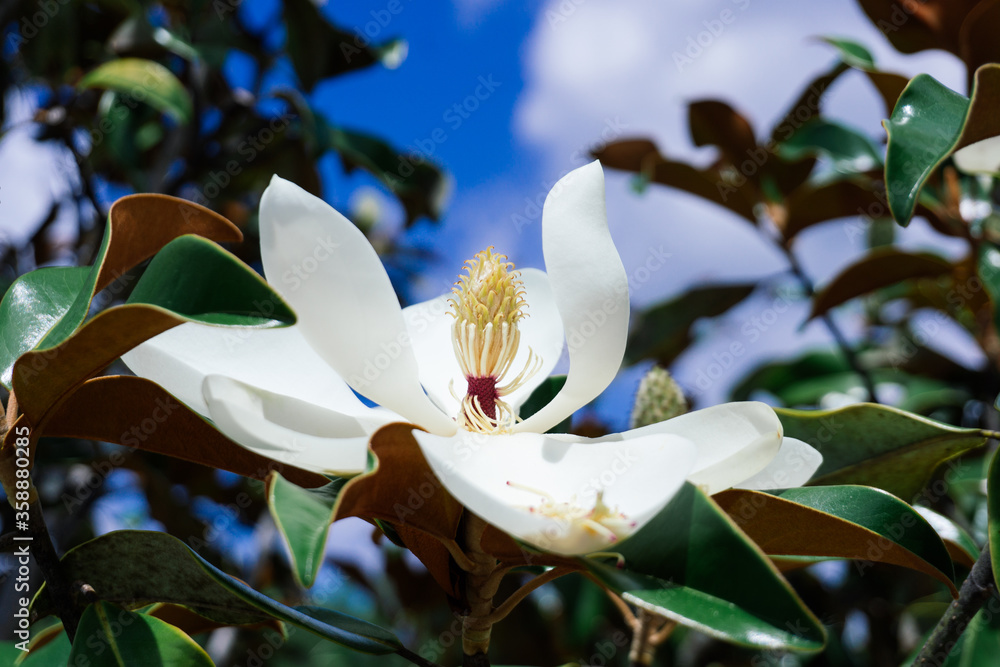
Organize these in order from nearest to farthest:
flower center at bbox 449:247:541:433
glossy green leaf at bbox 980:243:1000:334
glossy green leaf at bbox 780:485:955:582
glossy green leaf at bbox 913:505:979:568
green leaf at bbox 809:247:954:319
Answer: glossy green leaf at bbox 780:485:955:582
flower center at bbox 449:247:541:433
glossy green leaf at bbox 913:505:979:568
glossy green leaf at bbox 980:243:1000:334
green leaf at bbox 809:247:954:319

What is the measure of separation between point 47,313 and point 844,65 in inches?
63.9

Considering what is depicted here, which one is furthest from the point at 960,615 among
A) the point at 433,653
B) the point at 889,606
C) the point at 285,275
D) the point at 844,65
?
the point at 433,653

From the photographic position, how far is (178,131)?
2.33 m

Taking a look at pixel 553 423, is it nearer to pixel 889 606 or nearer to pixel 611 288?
pixel 611 288

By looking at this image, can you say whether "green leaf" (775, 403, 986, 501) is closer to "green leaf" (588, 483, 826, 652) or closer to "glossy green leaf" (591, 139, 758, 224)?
"green leaf" (588, 483, 826, 652)

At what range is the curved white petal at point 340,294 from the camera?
26.1 inches

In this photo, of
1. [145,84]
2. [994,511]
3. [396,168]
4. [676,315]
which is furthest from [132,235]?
[396,168]

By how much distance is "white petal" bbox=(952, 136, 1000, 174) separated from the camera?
3.69 feet

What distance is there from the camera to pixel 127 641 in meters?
0.68

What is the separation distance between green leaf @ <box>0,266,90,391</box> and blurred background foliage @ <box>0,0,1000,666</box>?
68 centimetres

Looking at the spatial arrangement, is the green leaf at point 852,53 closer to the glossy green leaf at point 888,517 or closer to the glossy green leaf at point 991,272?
the glossy green leaf at point 991,272

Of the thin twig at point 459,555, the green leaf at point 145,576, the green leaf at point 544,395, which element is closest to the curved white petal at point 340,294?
the thin twig at point 459,555

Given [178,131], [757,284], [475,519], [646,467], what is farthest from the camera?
[178,131]

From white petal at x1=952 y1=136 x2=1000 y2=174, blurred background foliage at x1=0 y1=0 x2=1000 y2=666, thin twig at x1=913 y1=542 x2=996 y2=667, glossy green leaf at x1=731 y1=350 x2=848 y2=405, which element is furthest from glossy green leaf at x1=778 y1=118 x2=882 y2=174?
thin twig at x1=913 y1=542 x2=996 y2=667
